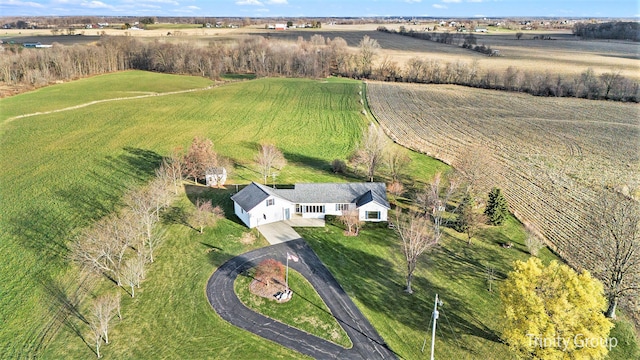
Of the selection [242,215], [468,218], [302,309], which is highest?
[468,218]

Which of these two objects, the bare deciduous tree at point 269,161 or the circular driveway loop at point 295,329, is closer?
the circular driveway loop at point 295,329

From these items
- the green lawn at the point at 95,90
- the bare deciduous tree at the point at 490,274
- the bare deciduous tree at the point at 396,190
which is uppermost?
the green lawn at the point at 95,90

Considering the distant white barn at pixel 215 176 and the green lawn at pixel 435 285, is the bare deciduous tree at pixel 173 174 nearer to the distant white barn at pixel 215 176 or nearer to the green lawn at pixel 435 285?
the distant white barn at pixel 215 176

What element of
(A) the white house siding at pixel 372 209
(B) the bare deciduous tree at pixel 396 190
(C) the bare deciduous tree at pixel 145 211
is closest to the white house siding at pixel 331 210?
(A) the white house siding at pixel 372 209

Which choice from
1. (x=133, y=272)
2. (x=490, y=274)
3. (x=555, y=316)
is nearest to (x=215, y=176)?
(x=133, y=272)

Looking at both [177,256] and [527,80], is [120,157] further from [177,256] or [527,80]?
[527,80]

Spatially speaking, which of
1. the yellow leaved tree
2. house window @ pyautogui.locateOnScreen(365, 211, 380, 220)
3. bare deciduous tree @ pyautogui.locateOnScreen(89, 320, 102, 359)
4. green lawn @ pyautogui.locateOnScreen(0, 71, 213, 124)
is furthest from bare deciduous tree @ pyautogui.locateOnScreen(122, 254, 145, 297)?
green lawn @ pyautogui.locateOnScreen(0, 71, 213, 124)

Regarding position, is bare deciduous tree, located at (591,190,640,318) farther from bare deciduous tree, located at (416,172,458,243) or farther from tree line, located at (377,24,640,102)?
tree line, located at (377,24,640,102)
